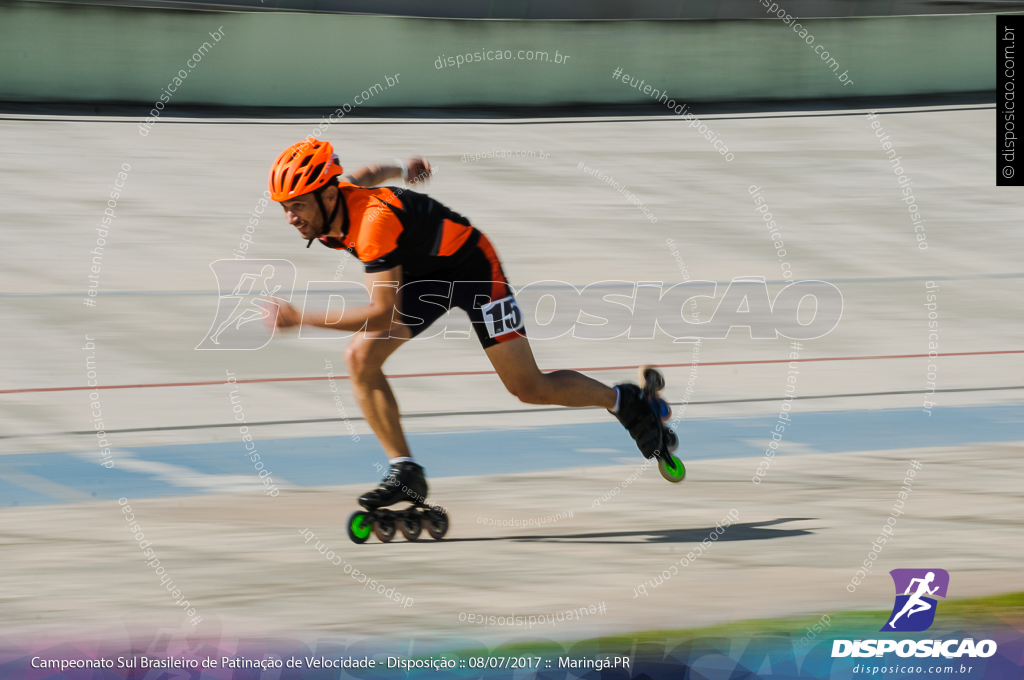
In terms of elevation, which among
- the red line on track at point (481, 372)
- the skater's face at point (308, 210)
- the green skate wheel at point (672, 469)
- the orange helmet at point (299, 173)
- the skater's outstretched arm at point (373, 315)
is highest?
the red line on track at point (481, 372)

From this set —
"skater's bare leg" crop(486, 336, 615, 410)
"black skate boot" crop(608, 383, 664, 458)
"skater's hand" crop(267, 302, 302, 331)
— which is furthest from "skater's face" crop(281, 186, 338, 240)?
"black skate boot" crop(608, 383, 664, 458)

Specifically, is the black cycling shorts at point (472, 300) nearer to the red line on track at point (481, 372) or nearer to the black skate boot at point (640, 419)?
the black skate boot at point (640, 419)

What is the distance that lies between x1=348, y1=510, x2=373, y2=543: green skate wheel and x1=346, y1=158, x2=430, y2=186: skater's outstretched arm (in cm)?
137

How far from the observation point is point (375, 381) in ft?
15.8

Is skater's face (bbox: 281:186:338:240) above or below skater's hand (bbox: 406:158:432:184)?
below

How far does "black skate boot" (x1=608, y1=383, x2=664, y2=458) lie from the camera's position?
553cm

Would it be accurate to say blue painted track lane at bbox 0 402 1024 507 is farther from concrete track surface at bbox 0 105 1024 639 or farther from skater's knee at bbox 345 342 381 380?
skater's knee at bbox 345 342 381 380

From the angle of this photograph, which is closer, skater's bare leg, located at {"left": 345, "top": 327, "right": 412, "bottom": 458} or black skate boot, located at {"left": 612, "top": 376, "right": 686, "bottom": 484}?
skater's bare leg, located at {"left": 345, "top": 327, "right": 412, "bottom": 458}

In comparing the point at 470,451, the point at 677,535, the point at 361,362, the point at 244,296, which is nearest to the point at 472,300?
the point at 361,362

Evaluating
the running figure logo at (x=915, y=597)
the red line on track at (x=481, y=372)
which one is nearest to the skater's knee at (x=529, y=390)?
the running figure logo at (x=915, y=597)

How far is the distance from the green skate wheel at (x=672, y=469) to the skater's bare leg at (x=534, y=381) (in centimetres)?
40

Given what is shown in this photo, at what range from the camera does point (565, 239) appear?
476 inches

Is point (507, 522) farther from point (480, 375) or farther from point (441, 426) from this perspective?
point (480, 375)

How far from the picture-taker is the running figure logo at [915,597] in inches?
155
